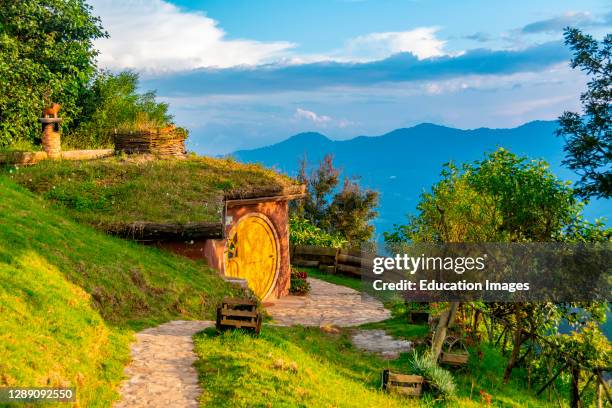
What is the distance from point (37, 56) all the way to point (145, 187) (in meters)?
11.5

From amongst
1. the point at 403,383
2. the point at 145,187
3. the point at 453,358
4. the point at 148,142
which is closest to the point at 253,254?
the point at 145,187

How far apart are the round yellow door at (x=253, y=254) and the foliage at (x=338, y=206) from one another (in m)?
19.6

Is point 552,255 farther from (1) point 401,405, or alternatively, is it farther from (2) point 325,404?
(2) point 325,404

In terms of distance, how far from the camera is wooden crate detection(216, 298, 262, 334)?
39.8 feet

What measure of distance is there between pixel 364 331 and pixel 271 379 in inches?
311

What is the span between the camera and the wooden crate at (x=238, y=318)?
39.8ft

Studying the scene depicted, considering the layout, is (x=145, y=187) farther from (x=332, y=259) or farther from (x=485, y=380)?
(x=485, y=380)

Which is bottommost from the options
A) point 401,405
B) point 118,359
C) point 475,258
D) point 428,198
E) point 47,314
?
point 401,405

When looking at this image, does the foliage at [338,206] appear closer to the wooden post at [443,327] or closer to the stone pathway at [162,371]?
the wooden post at [443,327]

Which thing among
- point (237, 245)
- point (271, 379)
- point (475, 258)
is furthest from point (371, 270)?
point (271, 379)

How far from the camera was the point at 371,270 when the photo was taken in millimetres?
27922

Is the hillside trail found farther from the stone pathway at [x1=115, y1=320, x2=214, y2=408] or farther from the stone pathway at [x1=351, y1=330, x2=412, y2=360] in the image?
the stone pathway at [x1=351, y1=330, x2=412, y2=360]

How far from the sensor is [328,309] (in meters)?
21.2

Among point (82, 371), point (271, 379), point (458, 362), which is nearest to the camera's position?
point (82, 371)
